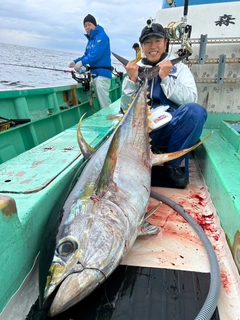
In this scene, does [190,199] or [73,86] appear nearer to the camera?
[190,199]

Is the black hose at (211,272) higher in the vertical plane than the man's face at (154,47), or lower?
lower

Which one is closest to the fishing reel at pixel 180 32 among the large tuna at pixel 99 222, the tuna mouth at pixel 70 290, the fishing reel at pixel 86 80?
the large tuna at pixel 99 222

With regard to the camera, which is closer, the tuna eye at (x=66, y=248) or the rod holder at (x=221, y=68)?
the tuna eye at (x=66, y=248)

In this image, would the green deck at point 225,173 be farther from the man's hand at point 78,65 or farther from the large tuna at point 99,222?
the man's hand at point 78,65

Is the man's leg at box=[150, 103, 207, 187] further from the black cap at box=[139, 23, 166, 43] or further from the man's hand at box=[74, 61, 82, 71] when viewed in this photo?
the man's hand at box=[74, 61, 82, 71]

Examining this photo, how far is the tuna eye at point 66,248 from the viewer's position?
1.20 m

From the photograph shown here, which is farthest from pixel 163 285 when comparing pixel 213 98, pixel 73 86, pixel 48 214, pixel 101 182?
pixel 73 86

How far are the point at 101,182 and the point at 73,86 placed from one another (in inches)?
159

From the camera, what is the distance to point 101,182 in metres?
1.49

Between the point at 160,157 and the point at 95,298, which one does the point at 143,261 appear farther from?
the point at 160,157

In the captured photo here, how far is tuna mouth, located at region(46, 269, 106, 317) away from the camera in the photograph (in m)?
1.08

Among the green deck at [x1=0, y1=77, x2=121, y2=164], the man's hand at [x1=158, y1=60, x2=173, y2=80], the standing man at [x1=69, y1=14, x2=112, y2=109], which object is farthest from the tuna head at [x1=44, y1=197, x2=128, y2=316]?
the standing man at [x1=69, y1=14, x2=112, y2=109]

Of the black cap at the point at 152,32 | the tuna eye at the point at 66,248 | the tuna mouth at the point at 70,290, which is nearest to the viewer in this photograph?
the tuna mouth at the point at 70,290

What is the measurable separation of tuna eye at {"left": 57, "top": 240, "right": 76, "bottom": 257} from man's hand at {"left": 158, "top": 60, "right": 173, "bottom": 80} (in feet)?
5.65
